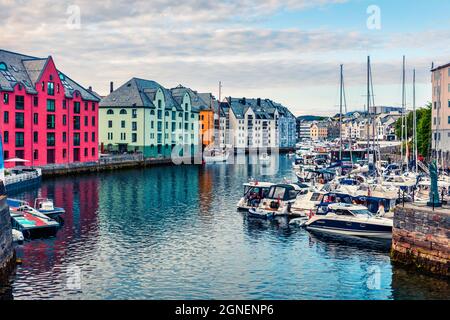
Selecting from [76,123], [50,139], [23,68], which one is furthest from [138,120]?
[23,68]

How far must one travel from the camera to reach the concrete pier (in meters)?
31.1

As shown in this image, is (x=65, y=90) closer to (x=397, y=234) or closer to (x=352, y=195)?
(x=352, y=195)

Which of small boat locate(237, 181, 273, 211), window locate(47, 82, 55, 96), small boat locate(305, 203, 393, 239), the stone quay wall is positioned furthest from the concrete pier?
window locate(47, 82, 55, 96)

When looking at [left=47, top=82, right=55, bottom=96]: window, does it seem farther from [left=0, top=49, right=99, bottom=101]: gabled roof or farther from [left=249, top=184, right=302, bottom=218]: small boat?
[left=249, top=184, right=302, bottom=218]: small boat

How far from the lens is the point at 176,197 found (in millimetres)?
66562

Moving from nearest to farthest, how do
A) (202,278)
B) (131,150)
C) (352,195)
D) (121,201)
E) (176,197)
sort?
(202,278), (352,195), (121,201), (176,197), (131,150)

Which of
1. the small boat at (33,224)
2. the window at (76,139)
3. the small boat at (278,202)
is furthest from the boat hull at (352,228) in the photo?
the window at (76,139)

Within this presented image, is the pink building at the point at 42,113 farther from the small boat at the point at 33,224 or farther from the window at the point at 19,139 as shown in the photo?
the small boat at the point at 33,224

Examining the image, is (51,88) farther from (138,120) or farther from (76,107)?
(138,120)

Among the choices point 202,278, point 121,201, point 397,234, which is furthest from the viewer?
point 121,201
